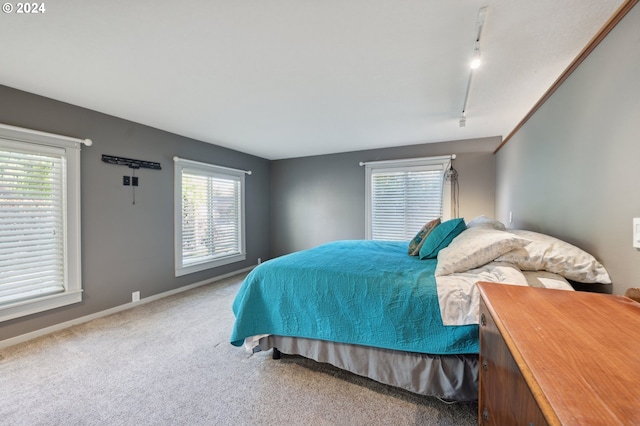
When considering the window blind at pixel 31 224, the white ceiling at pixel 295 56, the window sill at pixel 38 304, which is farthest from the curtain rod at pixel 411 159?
the window sill at pixel 38 304

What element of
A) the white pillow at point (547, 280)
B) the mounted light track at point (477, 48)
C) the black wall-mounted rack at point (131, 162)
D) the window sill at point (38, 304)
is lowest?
the window sill at point (38, 304)

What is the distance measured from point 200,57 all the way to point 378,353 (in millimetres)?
2405

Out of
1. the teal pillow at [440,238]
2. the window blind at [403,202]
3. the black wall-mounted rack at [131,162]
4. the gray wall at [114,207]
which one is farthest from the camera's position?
the window blind at [403,202]

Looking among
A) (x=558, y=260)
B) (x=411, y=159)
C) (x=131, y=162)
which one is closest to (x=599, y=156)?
(x=558, y=260)

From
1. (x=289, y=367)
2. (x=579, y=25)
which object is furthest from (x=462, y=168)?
(x=289, y=367)

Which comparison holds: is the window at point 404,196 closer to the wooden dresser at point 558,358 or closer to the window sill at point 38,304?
the wooden dresser at point 558,358

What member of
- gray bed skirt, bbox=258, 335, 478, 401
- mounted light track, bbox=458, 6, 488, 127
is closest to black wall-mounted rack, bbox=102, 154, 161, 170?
gray bed skirt, bbox=258, 335, 478, 401

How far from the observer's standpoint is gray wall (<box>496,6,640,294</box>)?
1178 millimetres

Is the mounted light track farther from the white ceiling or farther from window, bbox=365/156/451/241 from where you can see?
window, bbox=365/156/451/241

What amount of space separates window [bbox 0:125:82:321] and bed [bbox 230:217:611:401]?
2.00 meters

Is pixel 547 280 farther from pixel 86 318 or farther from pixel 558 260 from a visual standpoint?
pixel 86 318

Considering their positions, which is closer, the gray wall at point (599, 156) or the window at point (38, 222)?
the gray wall at point (599, 156)

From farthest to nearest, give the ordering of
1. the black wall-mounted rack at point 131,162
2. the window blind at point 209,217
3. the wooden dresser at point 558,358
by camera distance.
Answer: the window blind at point 209,217 → the black wall-mounted rack at point 131,162 → the wooden dresser at point 558,358

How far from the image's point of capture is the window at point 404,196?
4.02 metres
